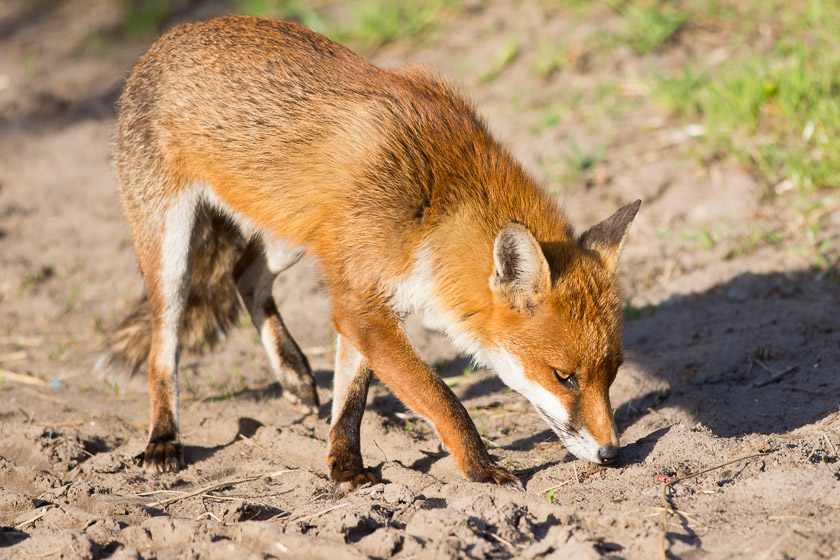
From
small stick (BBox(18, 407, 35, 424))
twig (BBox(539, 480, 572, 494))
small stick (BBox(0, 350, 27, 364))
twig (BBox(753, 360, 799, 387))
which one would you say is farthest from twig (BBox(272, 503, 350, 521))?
small stick (BBox(0, 350, 27, 364))

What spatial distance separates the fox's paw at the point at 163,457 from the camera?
4.03 meters

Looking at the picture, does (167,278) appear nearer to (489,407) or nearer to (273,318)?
(273,318)

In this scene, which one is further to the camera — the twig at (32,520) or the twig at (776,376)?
the twig at (776,376)

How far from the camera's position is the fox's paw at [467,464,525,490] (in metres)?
3.46

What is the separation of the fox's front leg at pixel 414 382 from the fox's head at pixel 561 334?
13.4 inches

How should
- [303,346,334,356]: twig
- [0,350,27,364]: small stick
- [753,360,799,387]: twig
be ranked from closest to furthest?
[753,360,799,387]: twig
[0,350,27,364]: small stick
[303,346,334,356]: twig

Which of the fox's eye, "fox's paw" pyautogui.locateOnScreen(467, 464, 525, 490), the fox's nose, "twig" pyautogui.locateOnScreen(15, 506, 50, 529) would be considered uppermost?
the fox's eye

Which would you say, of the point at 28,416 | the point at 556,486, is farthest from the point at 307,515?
the point at 28,416

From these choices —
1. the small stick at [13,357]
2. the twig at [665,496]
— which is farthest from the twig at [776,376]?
the small stick at [13,357]

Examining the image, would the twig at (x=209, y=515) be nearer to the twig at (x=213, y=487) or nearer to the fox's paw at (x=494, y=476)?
the twig at (x=213, y=487)

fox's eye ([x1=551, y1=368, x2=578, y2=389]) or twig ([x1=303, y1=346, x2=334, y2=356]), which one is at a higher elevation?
fox's eye ([x1=551, y1=368, x2=578, y2=389])

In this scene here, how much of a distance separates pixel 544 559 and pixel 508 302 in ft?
4.11

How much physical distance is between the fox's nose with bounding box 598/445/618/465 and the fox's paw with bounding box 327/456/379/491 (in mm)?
1088

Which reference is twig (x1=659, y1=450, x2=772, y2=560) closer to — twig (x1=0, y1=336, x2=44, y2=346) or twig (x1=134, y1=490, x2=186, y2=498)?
twig (x1=134, y1=490, x2=186, y2=498)
